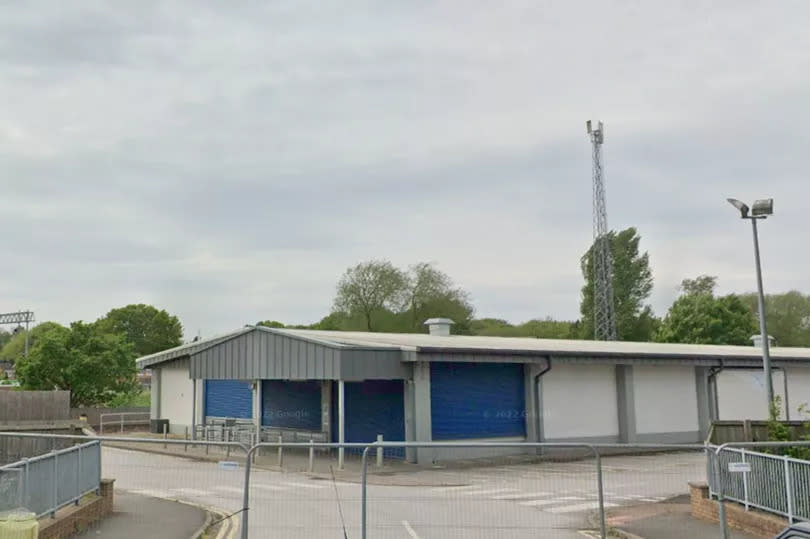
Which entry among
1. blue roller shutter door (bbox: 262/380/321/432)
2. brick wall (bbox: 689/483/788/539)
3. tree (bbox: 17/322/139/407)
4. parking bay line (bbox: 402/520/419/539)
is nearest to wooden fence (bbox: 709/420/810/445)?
brick wall (bbox: 689/483/788/539)

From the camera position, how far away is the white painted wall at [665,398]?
32.8 m

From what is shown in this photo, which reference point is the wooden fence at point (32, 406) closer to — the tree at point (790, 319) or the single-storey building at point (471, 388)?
the single-storey building at point (471, 388)

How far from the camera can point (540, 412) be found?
29484 mm

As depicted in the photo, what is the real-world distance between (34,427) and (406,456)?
1395cm

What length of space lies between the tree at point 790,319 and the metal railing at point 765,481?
75924mm

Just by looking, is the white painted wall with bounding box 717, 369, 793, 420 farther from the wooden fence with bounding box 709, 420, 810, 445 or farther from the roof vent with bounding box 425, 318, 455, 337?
the wooden fence with bounding box 709, 420, 810, 445

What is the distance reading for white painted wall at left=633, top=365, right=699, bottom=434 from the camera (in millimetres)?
32844

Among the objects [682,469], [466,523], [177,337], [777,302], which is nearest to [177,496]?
[466,523]

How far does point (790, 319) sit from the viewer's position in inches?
3300

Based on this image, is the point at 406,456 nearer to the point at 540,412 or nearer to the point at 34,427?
the point at 540,412

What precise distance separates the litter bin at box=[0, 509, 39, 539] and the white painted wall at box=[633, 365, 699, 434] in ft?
88.5

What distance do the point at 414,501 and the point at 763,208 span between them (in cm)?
1218

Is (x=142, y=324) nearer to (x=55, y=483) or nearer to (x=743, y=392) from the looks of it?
(x=743, y=392)

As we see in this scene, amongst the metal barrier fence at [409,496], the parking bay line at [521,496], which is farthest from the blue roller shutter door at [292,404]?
the parking bay line at [521,496]
